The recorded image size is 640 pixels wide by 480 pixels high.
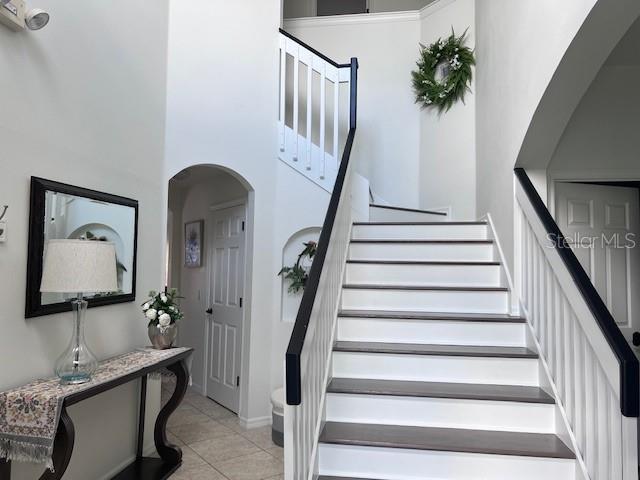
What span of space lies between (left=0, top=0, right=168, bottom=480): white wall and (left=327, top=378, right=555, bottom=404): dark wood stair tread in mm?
1475

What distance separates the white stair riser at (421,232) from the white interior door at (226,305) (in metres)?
1.25

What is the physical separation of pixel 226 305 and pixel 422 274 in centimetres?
219

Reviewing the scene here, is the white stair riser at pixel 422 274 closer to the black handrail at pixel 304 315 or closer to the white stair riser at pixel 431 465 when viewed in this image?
the black handrail at pixel 304 315

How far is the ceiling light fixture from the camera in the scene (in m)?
2.05

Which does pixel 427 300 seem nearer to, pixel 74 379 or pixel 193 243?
pixel 74 379

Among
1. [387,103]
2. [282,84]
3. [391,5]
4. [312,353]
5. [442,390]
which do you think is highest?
[391,5]

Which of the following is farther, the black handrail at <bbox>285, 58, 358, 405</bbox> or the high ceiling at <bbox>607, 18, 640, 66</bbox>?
the high ceiling at <bbox>607, 18, 640, 66</bbox>

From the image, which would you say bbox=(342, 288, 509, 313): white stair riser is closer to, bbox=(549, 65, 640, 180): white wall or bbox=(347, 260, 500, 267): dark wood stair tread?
bbox=(347, 260, 500, 267): dark wood stair tread

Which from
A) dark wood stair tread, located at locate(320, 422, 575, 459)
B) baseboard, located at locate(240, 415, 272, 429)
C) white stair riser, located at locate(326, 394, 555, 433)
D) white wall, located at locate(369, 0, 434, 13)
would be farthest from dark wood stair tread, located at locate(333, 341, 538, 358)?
white wall, located at locate(369, 0, 434, 13)

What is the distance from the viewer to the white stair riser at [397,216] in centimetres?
440

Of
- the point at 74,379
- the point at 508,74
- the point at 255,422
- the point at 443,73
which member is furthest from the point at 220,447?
the point at 443,73

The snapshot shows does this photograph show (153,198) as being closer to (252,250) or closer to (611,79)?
(252,250)

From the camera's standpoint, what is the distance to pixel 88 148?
2.56 m

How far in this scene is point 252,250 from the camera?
3.78 m
